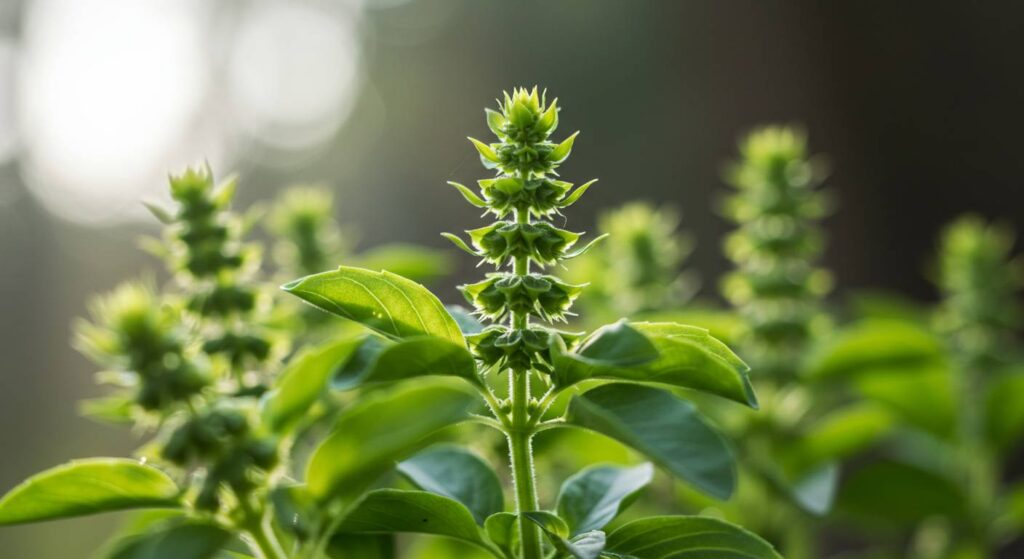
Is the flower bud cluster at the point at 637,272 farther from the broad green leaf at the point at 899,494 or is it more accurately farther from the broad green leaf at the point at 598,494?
the broad green leaf at the point at 598,494

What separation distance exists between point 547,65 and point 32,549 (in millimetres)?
1683

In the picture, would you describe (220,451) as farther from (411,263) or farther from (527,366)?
(411,263)

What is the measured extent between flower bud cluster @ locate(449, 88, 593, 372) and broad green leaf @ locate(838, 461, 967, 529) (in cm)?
65

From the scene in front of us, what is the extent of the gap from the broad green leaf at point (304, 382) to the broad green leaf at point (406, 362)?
1 centimetres

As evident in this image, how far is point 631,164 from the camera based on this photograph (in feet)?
8.84

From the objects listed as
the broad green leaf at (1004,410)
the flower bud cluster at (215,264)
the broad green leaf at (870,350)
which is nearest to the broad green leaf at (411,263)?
the flower bud cluster at (215,264)

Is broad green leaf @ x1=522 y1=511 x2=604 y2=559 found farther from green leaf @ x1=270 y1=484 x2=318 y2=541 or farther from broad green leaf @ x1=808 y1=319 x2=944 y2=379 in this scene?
broad green leaf @ x1=808 y1=319 x2=944 y2=379

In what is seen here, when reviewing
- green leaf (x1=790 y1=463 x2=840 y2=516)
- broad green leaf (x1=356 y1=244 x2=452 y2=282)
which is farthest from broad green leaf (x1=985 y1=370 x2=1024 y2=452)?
broad green leaf (x1=356 y1=244 x2=452 y2=282)

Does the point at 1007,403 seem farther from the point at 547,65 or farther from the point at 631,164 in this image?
the point at 547,65

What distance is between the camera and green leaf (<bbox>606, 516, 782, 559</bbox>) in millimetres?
493

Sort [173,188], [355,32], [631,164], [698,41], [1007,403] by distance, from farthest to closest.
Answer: [355,32] < [698,41] < [631,164] < [1007,403] < [173,188]

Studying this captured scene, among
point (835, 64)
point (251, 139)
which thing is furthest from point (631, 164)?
point (251, 139)

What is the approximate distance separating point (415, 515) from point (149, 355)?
161 millimetres

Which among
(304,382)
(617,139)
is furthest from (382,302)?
(617,139)
